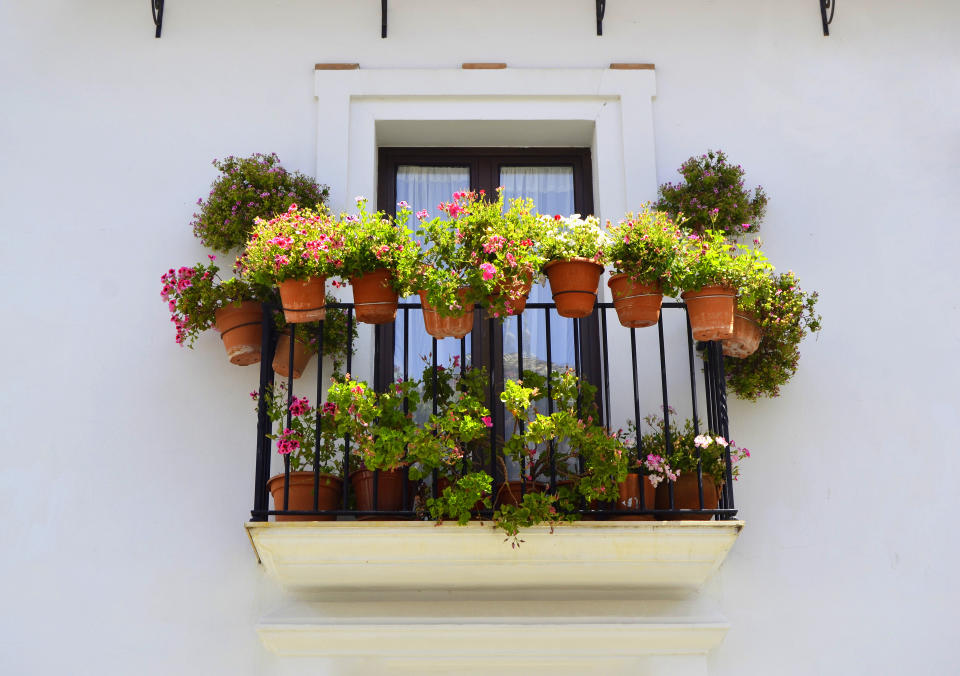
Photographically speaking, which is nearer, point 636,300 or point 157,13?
point 636,300

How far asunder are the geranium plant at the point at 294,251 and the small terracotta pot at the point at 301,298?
0.03 meters

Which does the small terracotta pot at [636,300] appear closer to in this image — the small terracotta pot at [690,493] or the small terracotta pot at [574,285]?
the small terracotta pot at [574,285]

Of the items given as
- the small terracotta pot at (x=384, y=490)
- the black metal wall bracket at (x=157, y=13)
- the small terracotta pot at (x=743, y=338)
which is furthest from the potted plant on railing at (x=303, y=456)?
the black metal wall bracket at (x=157, y=13)

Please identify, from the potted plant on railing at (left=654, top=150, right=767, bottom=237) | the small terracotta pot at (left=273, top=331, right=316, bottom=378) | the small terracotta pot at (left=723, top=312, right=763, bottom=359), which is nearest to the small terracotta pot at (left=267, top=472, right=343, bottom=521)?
the small terracotta pot at (left=273, top=331, right=316, bottom=378)

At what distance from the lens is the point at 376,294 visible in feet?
18.1

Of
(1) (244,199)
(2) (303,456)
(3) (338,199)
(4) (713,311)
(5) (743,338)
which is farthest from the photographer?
(3) (338,199)

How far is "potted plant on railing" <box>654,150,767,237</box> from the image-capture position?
6176 millimetres

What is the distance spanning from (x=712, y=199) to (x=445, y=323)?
1612 millimetres

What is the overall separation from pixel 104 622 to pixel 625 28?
13.4 ft

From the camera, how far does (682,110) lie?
6.62 meters

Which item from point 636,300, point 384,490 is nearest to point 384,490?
point 384,490

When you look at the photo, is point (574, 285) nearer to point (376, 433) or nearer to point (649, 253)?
point (649, 253)

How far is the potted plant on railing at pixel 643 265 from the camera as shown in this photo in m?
5.48

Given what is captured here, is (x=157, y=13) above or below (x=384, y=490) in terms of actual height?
above
